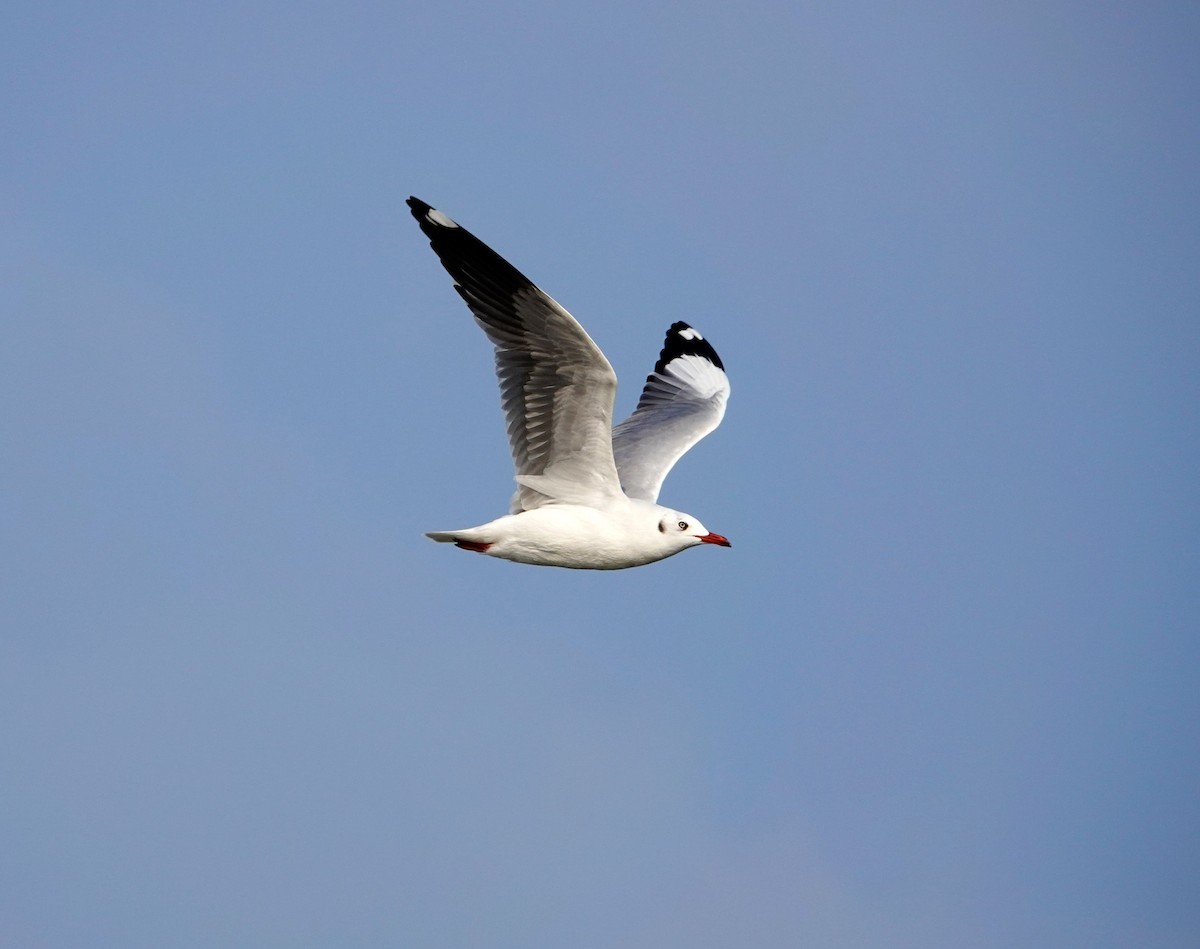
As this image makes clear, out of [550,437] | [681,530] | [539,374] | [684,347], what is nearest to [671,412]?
[684,347]

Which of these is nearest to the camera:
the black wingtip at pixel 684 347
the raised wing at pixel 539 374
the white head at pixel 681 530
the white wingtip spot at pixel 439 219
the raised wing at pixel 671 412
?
the raised wing at pixel 539 374

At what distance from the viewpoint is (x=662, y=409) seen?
1590 cm

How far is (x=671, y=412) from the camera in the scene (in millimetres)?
15727

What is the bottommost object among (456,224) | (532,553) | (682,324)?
(532,553)

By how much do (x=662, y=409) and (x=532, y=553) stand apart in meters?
4.19

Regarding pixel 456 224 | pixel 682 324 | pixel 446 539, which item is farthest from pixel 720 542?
pixel 682 324

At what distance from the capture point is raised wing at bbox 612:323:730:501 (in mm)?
14156

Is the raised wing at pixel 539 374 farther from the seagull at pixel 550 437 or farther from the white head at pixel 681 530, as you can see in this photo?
the white head at pixel 681 530

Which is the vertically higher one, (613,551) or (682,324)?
(682,324)

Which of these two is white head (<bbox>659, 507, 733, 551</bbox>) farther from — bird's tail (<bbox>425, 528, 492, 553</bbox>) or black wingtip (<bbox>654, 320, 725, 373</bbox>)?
black wingtip (<bbox>654, 320, 725, 373</bbox>)

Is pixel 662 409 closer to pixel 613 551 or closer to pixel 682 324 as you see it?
pixel 682 324

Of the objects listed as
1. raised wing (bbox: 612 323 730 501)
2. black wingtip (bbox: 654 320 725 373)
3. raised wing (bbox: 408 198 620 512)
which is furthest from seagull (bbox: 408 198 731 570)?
black wingtip (bbox: 654 320 725 373)

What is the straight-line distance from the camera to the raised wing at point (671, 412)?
14.2 metres

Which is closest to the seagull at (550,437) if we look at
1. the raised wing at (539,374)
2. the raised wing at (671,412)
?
the raised wing at (539,374)
